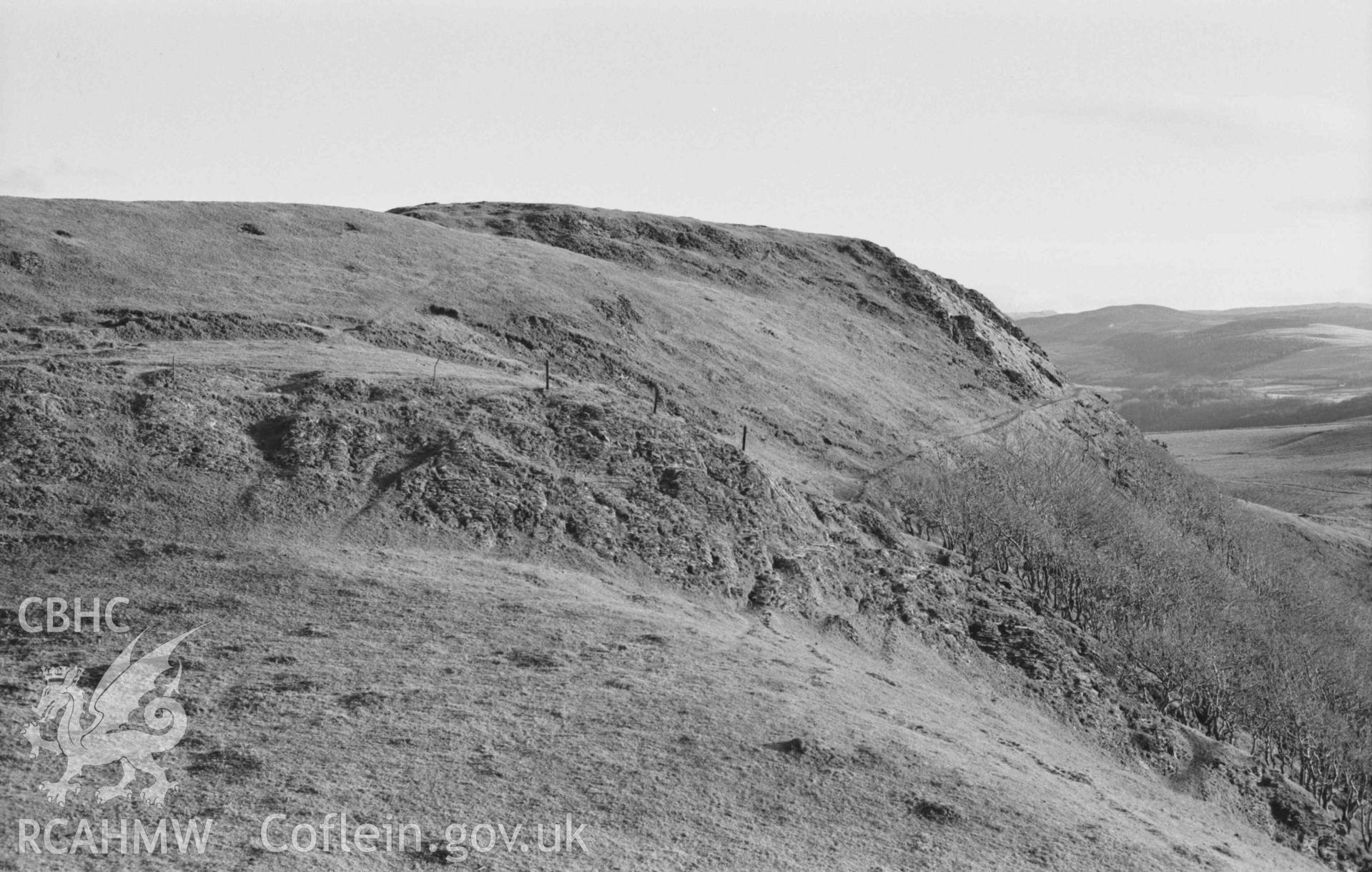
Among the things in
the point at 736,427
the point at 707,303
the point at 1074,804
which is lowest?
the point at 1074,804

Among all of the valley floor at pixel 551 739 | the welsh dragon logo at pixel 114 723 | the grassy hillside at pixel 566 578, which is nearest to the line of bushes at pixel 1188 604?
the grassy hillside at pixel 566 578

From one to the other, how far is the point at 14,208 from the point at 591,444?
34967mm

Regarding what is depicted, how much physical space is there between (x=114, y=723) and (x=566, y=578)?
1477cm

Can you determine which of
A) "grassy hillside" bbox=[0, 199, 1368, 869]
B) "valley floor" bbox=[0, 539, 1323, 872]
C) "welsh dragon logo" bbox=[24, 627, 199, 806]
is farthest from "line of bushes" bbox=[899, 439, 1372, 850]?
"welsh dragon logo" bbox=[24, 627, 199, 806]

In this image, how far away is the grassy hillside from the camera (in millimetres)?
22859

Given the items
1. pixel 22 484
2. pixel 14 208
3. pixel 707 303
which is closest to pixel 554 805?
pixel 22 484

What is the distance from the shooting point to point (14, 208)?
187ft

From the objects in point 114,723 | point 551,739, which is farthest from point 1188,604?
point 114,723

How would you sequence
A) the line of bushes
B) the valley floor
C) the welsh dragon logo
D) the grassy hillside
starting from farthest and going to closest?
the line of bushes → the grassy hillside → the valley floor → the welsh dragon logo

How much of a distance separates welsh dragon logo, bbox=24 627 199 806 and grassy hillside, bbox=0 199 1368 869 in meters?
0.38

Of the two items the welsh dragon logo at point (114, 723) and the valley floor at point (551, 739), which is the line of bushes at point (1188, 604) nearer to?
the valley floor at point (551, 739)

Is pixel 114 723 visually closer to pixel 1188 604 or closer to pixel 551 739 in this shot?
pixel 551 739

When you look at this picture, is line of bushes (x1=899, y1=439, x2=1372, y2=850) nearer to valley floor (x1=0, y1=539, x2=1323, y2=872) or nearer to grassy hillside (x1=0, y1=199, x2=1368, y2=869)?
grassy hillside (x1=0, y1=199, x2=1368, y2=869)

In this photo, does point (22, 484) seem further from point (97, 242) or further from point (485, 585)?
point (97, 242)
